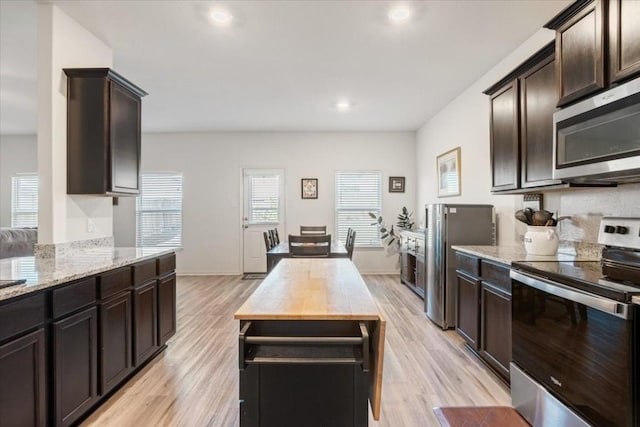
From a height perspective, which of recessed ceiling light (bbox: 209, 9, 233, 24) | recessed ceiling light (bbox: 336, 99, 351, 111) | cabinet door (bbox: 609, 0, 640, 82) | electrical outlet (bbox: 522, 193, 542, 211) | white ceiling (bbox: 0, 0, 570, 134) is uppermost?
recessed ceiling light (bbox: 336, 99, 351, 111)

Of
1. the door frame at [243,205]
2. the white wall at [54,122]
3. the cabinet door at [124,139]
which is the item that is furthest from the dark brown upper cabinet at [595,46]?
the door frame at [243,205]

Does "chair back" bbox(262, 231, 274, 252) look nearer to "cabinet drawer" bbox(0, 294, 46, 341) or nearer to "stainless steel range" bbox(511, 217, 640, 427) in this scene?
"cabinet drawer" bbox(0, 294, 46, 341)

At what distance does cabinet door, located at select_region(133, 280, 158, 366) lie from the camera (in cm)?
250

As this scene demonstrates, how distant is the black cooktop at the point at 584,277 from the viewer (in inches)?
53.9

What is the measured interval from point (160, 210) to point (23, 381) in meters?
A: 5.45

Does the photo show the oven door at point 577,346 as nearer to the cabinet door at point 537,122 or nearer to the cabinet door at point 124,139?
the cabinet door at point 537,122

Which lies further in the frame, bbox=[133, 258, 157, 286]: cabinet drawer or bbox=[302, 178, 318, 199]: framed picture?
bbox=[302, 178, 318, 199]: framed picture

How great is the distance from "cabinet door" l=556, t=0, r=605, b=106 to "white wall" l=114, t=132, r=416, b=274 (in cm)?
453

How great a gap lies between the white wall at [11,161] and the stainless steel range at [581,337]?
29.1ft

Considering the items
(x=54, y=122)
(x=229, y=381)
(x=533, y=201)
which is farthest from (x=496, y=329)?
(x=54, y=122)

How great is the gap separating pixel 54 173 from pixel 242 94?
2.60 metres

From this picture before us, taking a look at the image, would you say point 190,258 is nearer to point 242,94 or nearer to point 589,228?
point 242,94

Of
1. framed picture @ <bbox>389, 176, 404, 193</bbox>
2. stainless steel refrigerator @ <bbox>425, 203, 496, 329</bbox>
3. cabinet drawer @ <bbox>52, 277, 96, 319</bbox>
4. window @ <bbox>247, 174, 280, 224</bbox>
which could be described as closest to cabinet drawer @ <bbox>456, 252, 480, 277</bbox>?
stainless steel refrigerator @ <bbox>425, 203, 496, 329</bbox>

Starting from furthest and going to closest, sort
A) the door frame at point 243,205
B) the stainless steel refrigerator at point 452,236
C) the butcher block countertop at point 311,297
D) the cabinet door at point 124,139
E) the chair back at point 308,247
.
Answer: the door frame at point 243,205 → the chair back at point 308,247 → the stainless steel refrigerator at point 452,236 → the cabinet door at point 124,139 → the butcher block countertop at point 311,297
